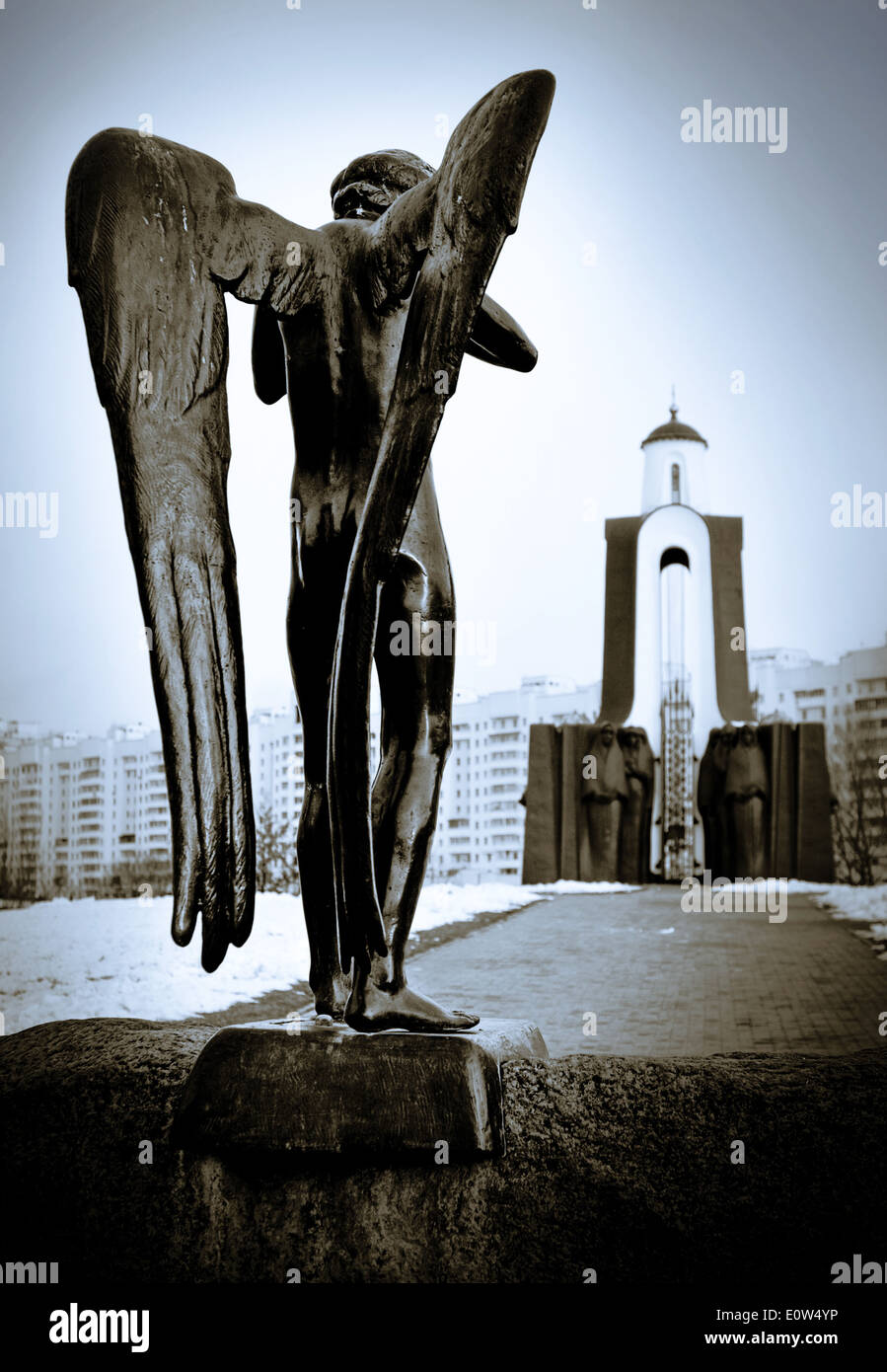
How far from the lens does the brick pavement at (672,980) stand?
493 cm

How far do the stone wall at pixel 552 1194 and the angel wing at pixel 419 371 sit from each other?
20.1 inches

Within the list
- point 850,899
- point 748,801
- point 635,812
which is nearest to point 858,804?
point 748,801

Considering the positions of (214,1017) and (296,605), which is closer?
(296,605)

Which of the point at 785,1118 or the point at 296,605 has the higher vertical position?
the point at 296,605

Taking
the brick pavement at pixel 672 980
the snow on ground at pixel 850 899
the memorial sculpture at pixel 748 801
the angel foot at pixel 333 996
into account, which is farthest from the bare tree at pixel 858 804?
the angel foot at pixel 333 996

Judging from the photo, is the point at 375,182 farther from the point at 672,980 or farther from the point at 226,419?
the point at 672,980

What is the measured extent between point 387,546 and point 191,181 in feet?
2.71

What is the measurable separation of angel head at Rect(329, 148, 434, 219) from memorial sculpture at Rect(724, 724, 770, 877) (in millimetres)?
9617

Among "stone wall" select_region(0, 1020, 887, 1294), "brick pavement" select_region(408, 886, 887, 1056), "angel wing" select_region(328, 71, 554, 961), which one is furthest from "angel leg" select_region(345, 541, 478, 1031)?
"brick pavement" select_region(408, 886, 887, 1056)

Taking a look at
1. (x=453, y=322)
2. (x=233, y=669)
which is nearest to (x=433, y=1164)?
(x=233, y=669)

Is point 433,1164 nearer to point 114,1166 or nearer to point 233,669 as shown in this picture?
point 114,1166

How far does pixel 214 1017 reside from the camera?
526 cm

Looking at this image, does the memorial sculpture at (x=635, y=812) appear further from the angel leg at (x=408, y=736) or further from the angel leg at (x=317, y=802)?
the angel leg at (x=408, y=736)
